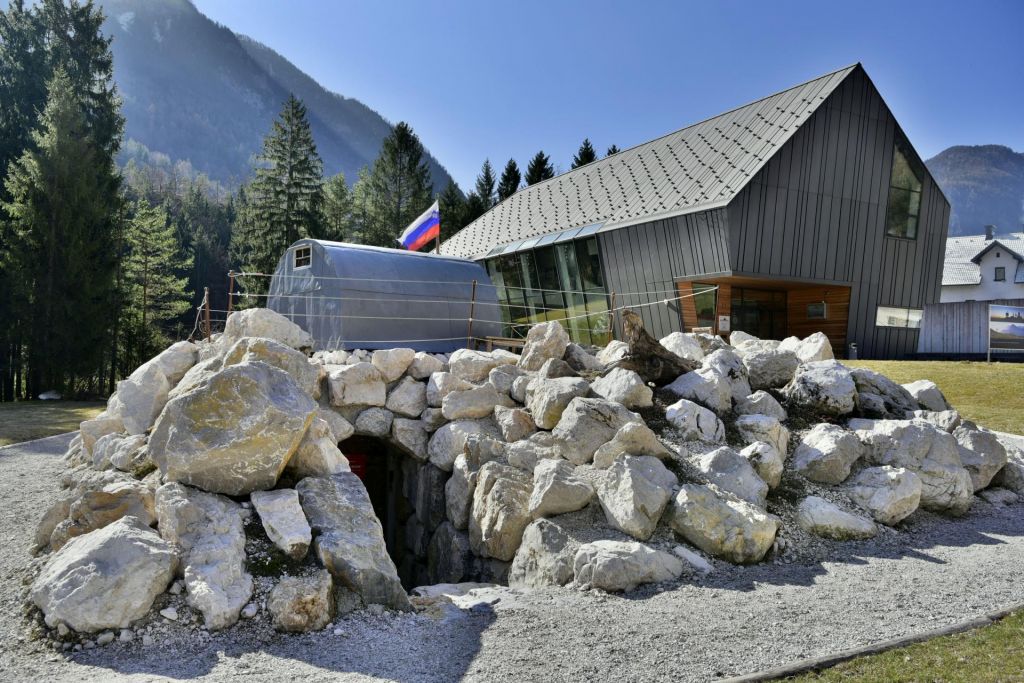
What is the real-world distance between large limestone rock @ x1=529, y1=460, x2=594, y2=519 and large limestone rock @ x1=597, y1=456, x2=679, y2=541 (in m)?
0.22

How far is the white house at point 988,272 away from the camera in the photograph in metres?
46.3

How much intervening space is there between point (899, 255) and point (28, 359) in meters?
35.2

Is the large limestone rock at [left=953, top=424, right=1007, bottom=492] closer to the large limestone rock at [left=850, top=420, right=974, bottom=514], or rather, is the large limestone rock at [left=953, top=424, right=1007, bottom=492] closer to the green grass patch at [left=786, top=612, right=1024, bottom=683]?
the large limestone rock at [left=850, top=420, right=974, bottom=514]

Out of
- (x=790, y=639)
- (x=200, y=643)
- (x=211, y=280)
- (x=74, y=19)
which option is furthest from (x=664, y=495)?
(x=211, y=280)

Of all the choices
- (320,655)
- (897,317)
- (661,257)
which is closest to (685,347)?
(320,655)

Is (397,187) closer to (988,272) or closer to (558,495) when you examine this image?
(988,272)

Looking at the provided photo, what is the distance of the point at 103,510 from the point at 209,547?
4.44 feet

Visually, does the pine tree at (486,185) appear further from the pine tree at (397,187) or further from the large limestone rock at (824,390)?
the large limestone rock at (824,390)

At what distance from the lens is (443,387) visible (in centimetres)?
968

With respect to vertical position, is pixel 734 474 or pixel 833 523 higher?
pixel 734 474

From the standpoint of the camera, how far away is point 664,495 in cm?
698

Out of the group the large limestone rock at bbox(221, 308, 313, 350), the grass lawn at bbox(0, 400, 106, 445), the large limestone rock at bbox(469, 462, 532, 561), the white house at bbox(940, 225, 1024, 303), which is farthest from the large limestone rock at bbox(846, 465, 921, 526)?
the white house at bbox(940, 225, 1024, 303)

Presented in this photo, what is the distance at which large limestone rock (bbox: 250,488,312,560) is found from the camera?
559 cm

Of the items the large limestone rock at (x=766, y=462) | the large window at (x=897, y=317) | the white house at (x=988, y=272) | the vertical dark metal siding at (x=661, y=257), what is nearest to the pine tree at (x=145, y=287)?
the vertical dark metal siding at (x=661, y=257)
